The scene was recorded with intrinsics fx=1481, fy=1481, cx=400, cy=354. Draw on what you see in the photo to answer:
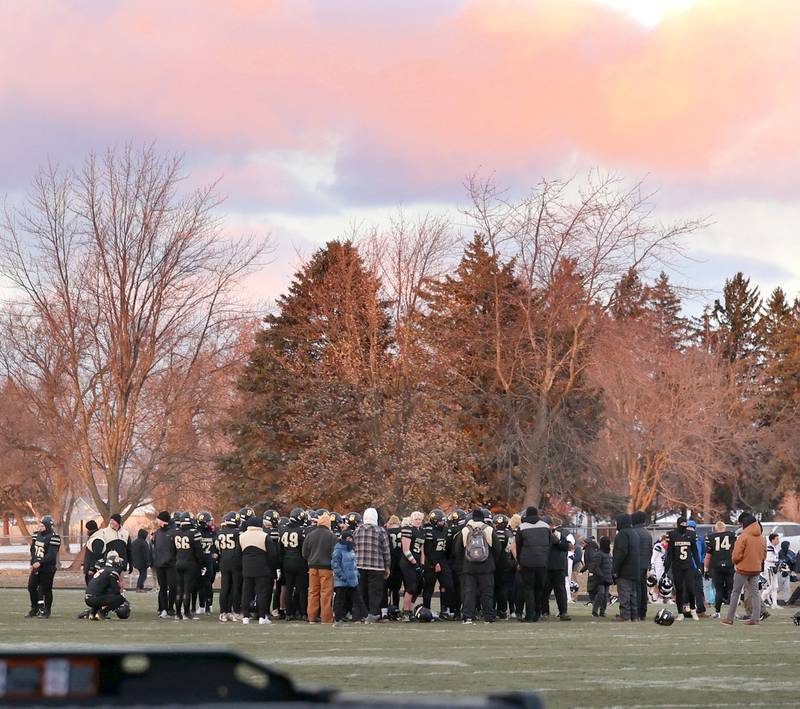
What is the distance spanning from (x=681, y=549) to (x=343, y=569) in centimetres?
579

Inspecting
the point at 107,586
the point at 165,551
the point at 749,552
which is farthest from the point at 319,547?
the point at 749,552

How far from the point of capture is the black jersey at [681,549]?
79.3 feet

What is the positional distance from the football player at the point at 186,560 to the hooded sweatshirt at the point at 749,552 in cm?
854

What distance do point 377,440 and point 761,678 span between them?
120ft

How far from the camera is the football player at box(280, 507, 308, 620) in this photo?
2370 centimetres

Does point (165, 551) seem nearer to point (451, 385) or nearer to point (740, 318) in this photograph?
point (451, 385)

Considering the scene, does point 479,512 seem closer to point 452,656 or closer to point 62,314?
point 452,656

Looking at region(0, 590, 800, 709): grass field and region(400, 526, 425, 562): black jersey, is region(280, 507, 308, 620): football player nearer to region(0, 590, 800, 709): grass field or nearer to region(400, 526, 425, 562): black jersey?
region(0, 590, 800, 709): grass field

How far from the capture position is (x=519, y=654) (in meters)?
15.7

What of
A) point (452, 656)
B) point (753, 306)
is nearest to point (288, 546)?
point (452, 656)

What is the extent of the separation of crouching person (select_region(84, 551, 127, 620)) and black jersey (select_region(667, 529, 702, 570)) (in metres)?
8.91

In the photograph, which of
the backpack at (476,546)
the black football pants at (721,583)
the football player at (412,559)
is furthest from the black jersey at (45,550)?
the black football pants at (721,583)

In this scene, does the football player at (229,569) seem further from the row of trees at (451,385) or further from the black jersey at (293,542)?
the row of trees at (451,385)

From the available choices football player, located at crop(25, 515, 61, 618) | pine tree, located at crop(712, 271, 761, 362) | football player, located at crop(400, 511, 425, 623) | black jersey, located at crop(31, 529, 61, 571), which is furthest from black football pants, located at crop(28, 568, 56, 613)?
pine tree, located at crop(712, 271, 761, 362)
